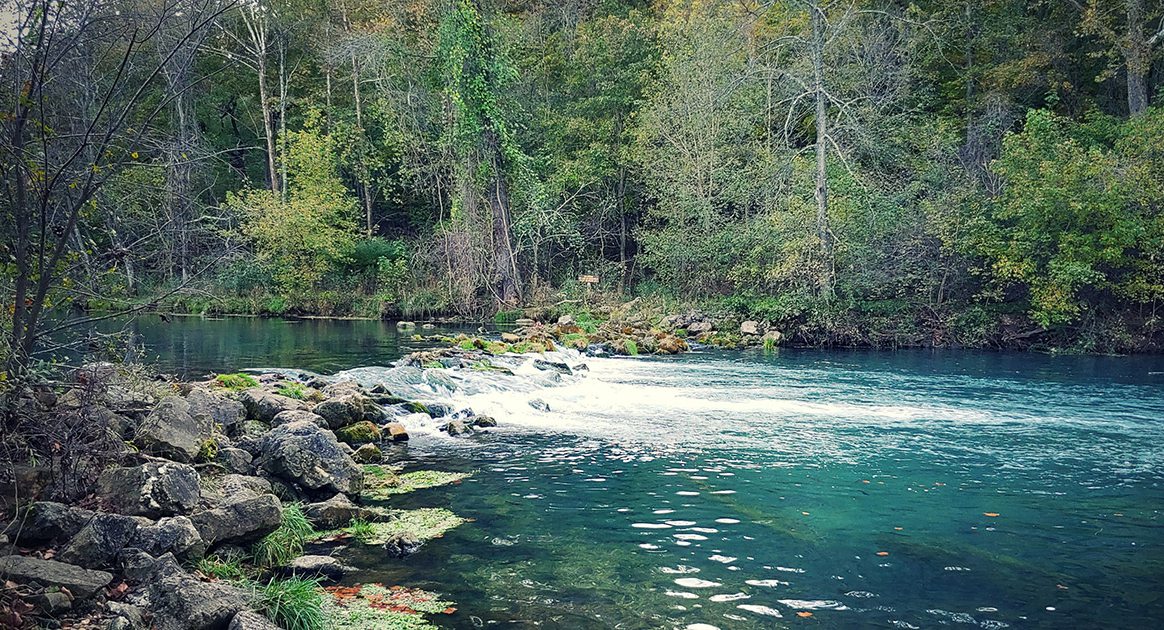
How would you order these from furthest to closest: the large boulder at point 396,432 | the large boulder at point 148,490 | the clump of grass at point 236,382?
1. the clump of grass at point 236,382
2. the large boulder at point 396,432
3. the large boulder at point 148,490

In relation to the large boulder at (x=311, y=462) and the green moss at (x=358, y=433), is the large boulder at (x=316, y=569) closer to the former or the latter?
the large boulder at (x=311, y=462)

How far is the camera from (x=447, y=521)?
859cm

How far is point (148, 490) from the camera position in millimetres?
6910

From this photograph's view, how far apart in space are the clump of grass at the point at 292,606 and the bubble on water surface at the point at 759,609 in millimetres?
3167

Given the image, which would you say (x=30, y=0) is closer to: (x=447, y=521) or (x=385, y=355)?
(x=447, y=521)

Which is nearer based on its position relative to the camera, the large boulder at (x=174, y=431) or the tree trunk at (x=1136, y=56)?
the large boulder at (x=174, y=431)

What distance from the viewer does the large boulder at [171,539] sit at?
6321mm

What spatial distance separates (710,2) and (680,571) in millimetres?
35077

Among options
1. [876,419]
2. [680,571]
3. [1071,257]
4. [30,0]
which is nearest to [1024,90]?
[1071,257]

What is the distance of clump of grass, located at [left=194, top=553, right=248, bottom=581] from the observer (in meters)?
A: 6.57

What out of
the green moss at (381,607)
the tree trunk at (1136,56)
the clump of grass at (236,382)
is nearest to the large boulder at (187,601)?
the green moss at (381,607)

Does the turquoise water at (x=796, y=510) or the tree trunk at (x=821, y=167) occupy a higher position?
the tree trunk at (x=821, y=167)

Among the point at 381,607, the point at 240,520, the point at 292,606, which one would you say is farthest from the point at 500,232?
the point at 292,606

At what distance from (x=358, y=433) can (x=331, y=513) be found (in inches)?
155
